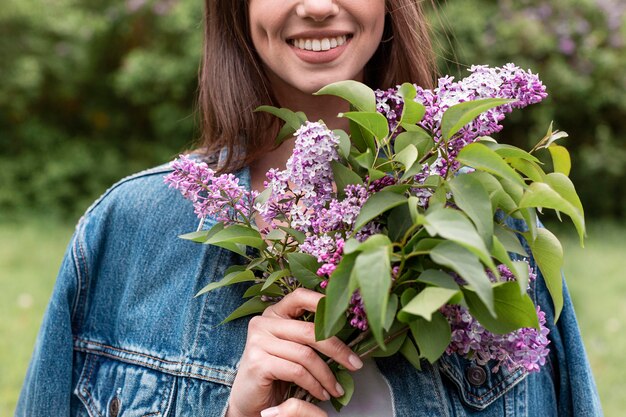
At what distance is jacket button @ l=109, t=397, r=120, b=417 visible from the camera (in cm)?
164

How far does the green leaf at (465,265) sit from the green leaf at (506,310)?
0.36 feet

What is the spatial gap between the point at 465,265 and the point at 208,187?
0.45 metres

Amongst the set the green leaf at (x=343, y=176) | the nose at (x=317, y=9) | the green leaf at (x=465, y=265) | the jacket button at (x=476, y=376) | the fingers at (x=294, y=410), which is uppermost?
the nose at (x=317, y=9)

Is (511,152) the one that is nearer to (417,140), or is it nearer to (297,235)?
(417,140)

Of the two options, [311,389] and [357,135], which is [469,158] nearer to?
[357,135]

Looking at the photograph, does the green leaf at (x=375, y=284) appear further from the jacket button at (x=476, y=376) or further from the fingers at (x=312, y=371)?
the jacket button at (x=476, y=376)

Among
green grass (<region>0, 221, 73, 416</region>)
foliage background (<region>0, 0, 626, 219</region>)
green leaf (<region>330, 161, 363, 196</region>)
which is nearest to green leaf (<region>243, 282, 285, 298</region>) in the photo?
green leaf (<region>330, 161, 363, 196</region>)

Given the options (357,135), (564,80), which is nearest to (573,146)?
(564,80)

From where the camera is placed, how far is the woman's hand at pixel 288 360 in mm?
1278

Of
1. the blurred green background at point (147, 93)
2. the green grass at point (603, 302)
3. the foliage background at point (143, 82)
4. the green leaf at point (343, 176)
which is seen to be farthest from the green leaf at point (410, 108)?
the foliage background at point (143, 82)

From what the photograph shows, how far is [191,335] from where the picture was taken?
1586mm

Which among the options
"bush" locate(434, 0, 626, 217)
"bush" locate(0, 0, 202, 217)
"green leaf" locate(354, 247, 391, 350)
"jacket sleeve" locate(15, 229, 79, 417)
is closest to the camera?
"green leaf" locate(354, 247, 391, 350)

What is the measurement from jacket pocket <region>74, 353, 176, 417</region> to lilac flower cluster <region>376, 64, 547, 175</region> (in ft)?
2.33

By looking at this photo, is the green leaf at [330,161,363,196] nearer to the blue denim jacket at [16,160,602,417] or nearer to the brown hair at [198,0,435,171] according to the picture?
the blue denim jacket at [16,160,602,417]
